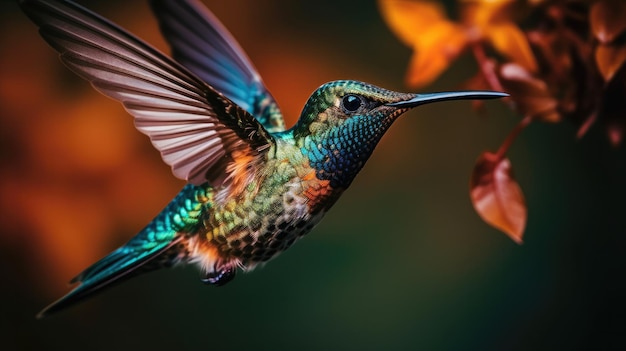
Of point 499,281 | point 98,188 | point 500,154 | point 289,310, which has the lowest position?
point 499,281

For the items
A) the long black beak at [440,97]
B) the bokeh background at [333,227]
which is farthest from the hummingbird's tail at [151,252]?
the bokeh background at [333,227]

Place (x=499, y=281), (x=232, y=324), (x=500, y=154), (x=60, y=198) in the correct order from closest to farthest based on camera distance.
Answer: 1. (x=500, y=154)
2. (x=60, y=198)
3. (x=232, y=324)
4. (x=499, y=281)

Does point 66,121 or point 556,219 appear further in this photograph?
point 556,219

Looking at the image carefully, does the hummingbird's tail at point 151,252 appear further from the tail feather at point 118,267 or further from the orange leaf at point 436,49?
the orange leaf at point 436,49

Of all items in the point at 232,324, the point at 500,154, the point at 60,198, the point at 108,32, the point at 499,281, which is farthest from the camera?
the point at 499,281

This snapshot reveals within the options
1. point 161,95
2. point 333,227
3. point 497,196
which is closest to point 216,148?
point 161,95

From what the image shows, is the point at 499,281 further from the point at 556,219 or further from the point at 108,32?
the point at 108,32

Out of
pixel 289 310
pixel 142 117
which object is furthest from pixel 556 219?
pixel 142 117

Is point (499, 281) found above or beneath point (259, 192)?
beneath
